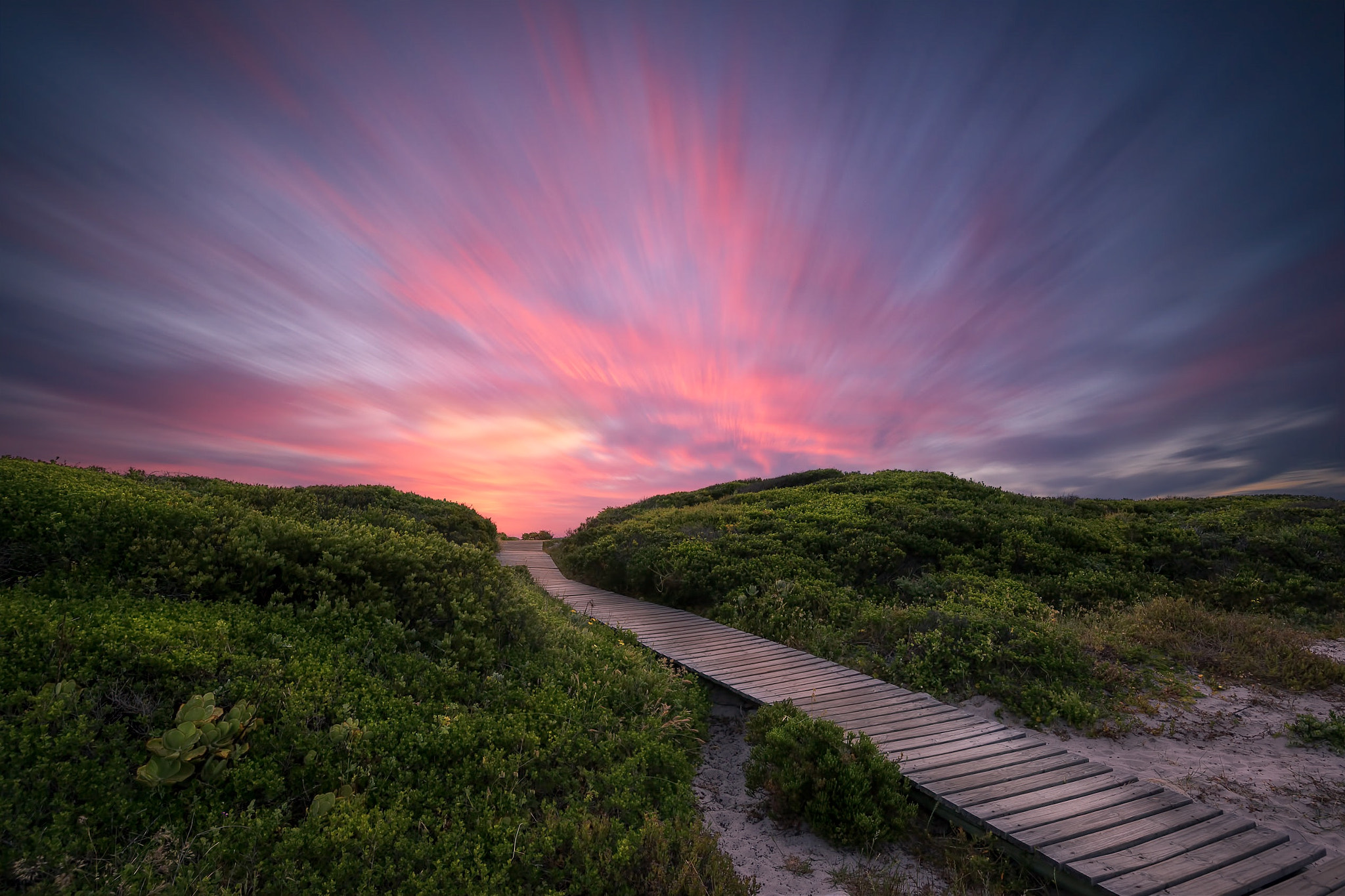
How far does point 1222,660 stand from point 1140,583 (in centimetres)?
506

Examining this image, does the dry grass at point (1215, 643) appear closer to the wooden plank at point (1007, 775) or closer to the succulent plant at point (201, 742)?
the wooden plank at point (1007, 775)

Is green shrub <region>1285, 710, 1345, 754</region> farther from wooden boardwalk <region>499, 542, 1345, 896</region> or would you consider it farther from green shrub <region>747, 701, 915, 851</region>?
green shrub <region>747, 701, 915, 851</region>

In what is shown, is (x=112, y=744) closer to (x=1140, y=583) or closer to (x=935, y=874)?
(x=935, y=874)

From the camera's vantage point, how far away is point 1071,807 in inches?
222

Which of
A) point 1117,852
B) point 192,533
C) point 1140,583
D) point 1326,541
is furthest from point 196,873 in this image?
point 1326,541

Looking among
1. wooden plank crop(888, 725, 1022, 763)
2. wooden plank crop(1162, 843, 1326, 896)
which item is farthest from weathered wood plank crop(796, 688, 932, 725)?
wooden plank crop(1162, 843, 1326, 896)

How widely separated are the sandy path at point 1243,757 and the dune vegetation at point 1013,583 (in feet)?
1.36

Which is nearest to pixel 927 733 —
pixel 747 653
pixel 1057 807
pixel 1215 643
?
pixel 1057 807

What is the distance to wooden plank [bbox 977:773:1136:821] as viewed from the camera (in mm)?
5520

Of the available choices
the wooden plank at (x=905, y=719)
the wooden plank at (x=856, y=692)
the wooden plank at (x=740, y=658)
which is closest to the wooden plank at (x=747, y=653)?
the wooden plank at (x=740, y=658)

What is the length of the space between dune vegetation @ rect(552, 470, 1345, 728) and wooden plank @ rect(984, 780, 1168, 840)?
2268 millimetres

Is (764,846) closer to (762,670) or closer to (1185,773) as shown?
(762,670)

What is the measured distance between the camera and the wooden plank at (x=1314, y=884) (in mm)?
4590

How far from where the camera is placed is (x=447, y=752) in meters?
5.67
